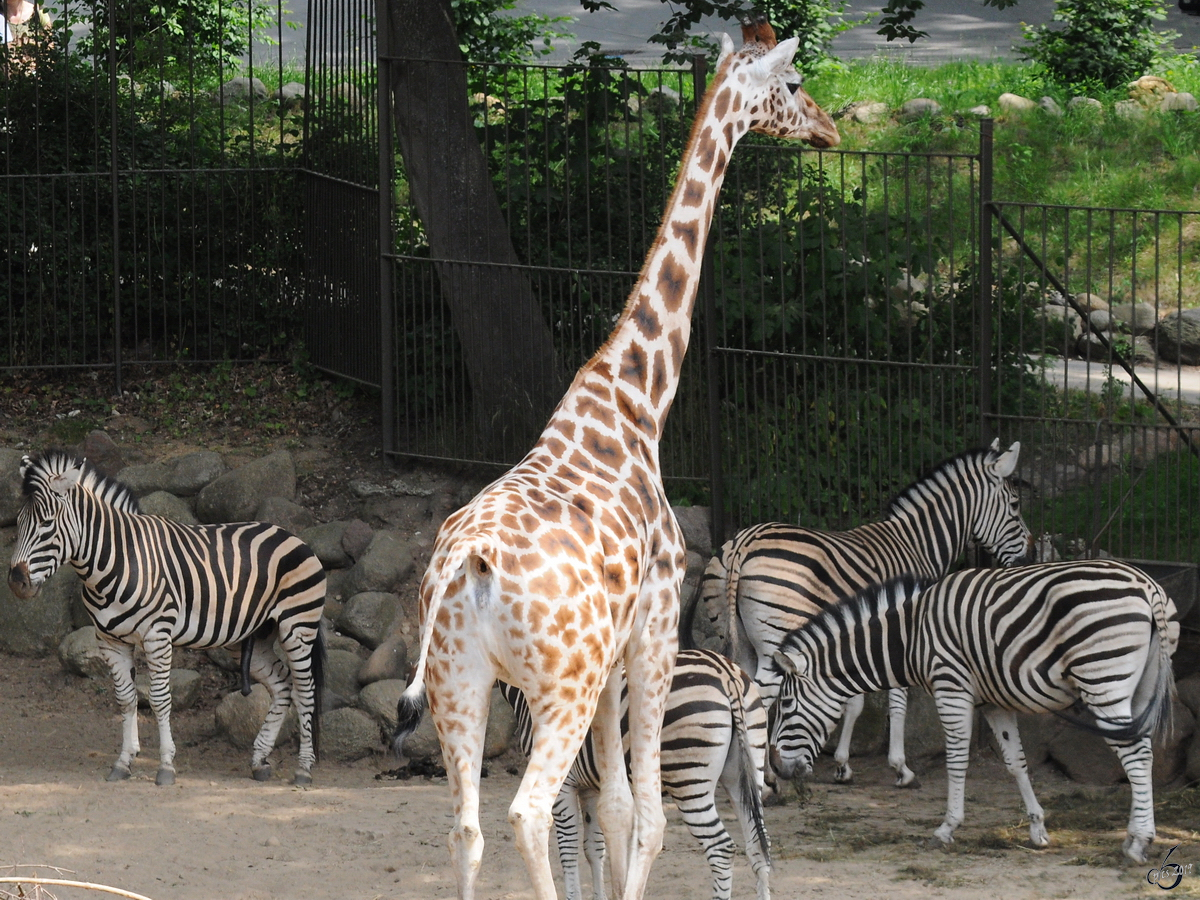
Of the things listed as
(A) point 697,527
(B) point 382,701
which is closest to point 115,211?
(B) point 382,701

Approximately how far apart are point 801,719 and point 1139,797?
157 cm

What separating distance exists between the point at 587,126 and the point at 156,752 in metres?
4.56

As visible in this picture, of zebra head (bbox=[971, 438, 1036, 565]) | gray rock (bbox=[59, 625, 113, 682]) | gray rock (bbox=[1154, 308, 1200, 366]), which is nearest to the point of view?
zebra head (bbox=[971, 438, 1036, 565])

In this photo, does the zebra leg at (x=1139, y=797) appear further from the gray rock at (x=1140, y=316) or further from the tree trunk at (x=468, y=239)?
the gray rock at (x=1140, y=316)

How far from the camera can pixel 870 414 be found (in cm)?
853

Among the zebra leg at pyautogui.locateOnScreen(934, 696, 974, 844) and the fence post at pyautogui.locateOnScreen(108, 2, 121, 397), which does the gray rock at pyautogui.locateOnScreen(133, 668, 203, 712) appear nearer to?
the fence post at pyautogui.locateOnScreen(108, 2, 121, 397)

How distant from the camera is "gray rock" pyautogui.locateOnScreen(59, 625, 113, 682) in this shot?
881cm

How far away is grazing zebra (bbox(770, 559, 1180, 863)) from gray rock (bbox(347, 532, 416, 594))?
9.22 feet

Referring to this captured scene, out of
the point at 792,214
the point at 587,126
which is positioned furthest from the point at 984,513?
the point at 587,126

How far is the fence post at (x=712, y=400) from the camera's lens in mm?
8820

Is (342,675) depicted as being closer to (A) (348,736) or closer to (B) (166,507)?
(A) (348,736)

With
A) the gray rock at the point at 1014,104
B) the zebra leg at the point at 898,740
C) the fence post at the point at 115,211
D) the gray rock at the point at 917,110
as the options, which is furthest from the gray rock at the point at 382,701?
the gray rock at the point at 1014,104

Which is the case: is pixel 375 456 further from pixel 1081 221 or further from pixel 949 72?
pixel 949 72

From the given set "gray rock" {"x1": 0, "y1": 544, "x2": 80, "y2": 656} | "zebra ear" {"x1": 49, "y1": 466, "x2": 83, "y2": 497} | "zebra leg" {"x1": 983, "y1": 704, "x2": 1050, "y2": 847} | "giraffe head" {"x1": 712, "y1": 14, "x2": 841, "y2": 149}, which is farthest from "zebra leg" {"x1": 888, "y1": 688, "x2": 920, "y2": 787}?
"gray rock" {"x1": 0, "y1": 544, "x2": 80, "y2": 656}
